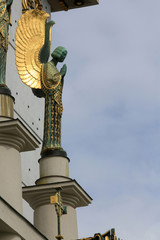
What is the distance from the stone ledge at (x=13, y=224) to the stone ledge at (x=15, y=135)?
4.73 ft

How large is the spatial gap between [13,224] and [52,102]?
4721 millimetres

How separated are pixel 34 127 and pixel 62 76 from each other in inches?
175

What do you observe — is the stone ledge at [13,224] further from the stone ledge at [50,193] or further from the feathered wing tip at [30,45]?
the feathered wing tip at [30,45]

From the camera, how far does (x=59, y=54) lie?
17.4 metres

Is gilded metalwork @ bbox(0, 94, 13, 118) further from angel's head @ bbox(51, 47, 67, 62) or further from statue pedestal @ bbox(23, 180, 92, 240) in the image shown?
angel's head @ bbox(51, 47, 67, 62)

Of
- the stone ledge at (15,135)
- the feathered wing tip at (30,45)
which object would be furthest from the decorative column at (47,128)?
the stone ledge at (15,135)

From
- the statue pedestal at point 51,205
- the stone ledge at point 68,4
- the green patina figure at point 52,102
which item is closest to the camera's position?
the statue pedestal at point 51,205

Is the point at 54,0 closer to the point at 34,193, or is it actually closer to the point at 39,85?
the point at 39,85

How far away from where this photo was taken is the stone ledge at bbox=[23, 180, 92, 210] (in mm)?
15375

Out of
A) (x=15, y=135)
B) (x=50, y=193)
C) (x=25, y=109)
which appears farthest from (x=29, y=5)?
(x=15, y=135)

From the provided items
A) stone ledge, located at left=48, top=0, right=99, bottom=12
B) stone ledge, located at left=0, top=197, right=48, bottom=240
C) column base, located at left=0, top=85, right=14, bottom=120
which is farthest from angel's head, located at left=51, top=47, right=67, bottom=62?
stone ledge, located at left=48, top=0, right=99, bottom=12

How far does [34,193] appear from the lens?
50.8 ft

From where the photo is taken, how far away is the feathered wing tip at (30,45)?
1698 centimetres

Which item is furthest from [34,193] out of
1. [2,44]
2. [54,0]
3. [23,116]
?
[54,0]
